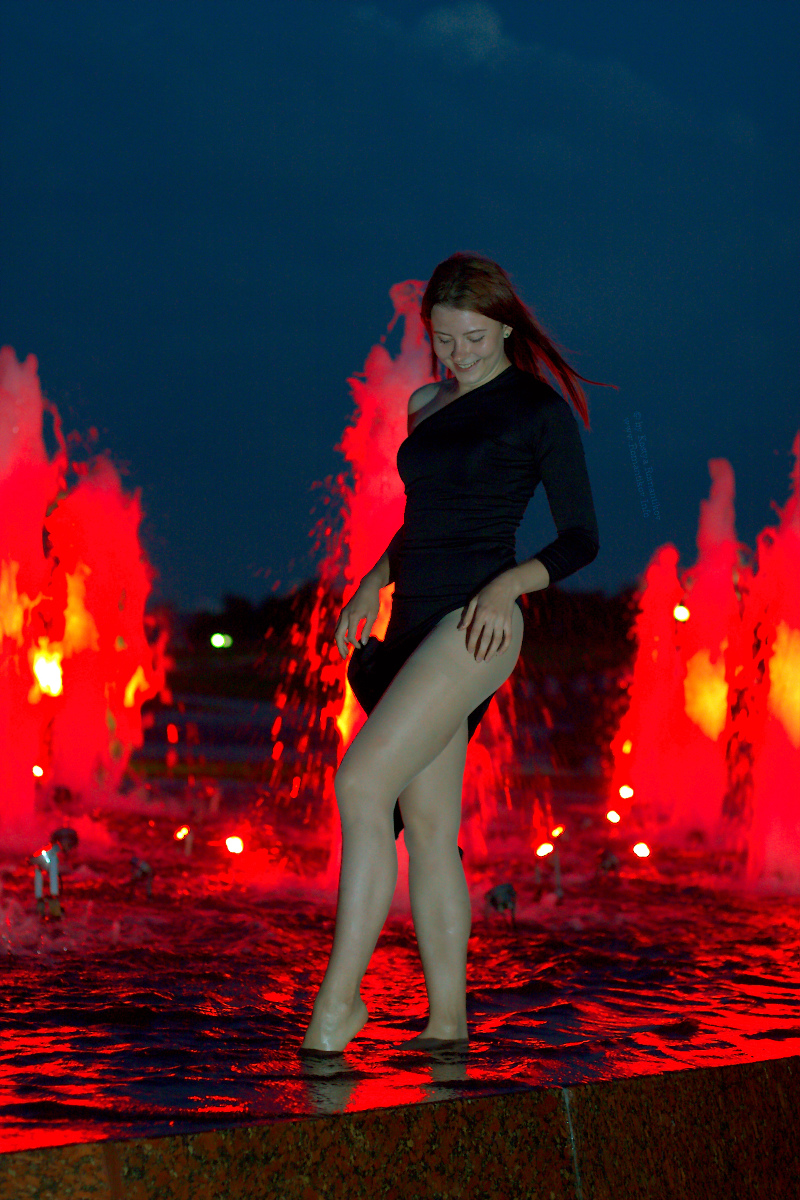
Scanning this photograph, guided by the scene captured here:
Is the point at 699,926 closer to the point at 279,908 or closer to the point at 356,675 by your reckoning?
the point at 279,908

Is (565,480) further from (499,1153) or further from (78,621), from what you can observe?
(78,621)

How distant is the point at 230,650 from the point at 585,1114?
4681 centimetres

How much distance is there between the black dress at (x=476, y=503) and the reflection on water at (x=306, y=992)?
2.06 ft

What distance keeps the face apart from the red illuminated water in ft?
4.71

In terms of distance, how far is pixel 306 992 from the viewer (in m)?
3.59

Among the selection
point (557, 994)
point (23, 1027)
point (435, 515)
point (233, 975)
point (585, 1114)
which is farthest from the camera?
point (233, 975)

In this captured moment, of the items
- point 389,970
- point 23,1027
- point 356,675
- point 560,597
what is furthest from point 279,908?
point 560,597

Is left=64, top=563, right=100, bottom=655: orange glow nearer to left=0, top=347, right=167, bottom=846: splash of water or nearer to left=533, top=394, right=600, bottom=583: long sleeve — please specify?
left=0, top=347, right=167, bottom=846: splash of water

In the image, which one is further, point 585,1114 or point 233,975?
point 233,975

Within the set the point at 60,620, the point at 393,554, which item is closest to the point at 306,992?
the point at 393,554

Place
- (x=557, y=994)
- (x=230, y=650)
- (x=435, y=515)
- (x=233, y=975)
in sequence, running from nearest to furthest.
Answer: (x=435, y=515), (x=557, y=994), (x=233, y=975), (x=230, y=650)

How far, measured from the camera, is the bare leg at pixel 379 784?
2334 mm

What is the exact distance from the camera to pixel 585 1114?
1.98 meters

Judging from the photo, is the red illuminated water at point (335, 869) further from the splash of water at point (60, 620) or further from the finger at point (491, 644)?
the finger at point (491, 644)
